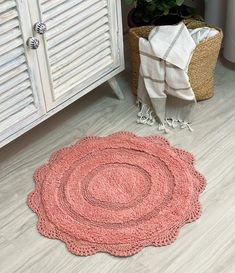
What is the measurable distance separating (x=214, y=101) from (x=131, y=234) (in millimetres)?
671

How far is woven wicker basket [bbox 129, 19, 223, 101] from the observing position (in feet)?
6.03

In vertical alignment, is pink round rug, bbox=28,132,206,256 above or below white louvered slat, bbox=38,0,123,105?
below

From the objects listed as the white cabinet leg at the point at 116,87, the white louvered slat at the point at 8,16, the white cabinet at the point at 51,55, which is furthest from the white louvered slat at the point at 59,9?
the white cabinet leg at the point at 116,87

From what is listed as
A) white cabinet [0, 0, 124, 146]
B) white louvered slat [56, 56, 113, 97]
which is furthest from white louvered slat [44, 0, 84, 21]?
white louvered slat [56, 56, 113, 97]

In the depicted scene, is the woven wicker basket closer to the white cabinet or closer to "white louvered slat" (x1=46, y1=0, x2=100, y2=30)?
the white cabinet

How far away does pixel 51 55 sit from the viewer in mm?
1668

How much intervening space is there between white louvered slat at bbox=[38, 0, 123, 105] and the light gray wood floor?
0.16m

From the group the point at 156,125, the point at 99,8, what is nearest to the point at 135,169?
the point at 156,125

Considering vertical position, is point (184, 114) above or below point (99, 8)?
below

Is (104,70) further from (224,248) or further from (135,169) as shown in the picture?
(224,248)

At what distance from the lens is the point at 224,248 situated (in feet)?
4.80

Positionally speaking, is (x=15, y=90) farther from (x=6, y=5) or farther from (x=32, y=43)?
(x=6, y=5)

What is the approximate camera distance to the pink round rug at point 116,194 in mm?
1509

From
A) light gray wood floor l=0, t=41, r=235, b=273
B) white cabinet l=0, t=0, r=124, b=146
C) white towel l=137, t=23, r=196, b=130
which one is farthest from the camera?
white towel l=137, t=23, r=196, b=130
